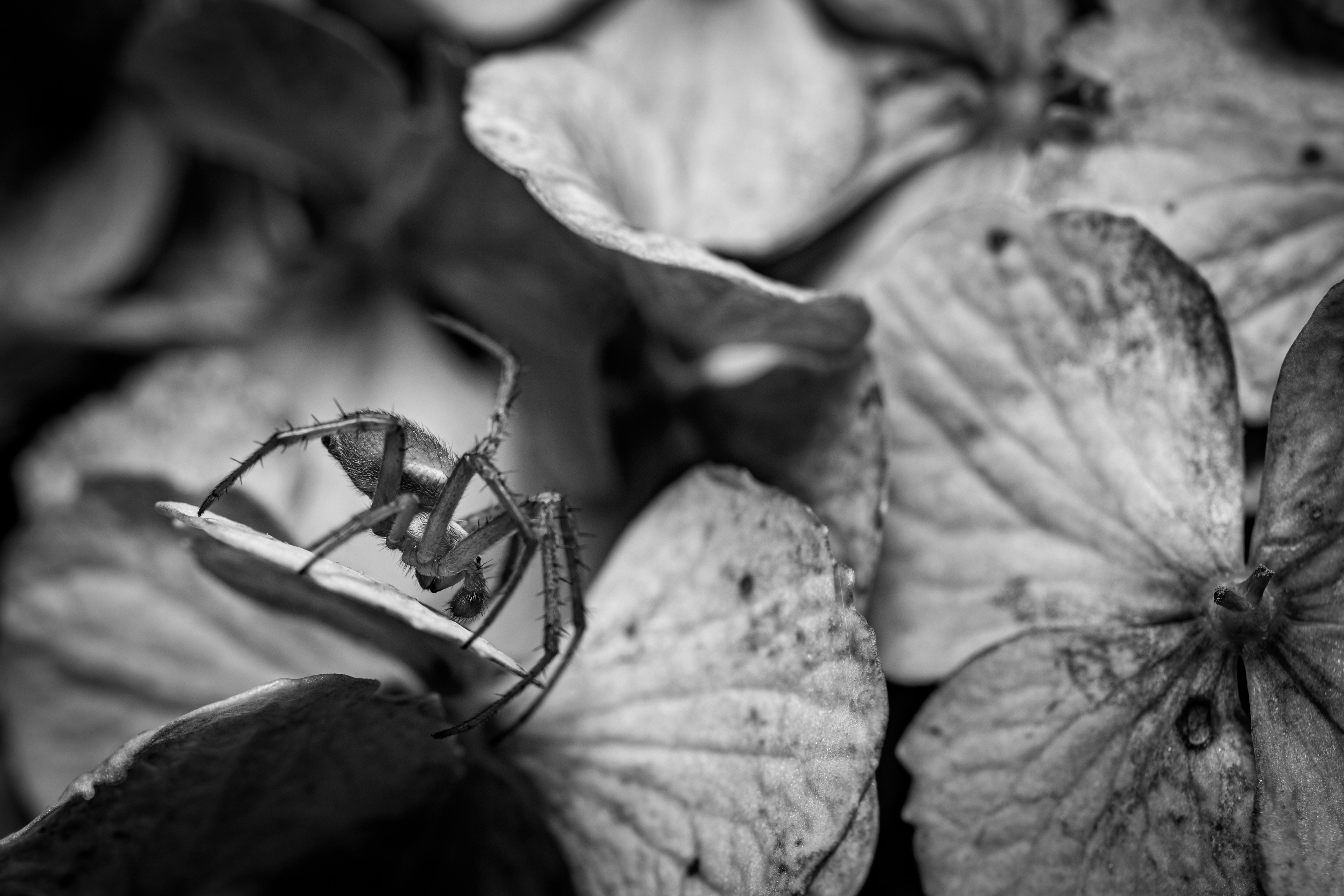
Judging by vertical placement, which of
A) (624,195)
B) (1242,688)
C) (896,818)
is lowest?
(896,818)

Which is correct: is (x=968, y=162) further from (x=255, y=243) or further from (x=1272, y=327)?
(x=255, y=243)

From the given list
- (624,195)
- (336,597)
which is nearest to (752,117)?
(624,195)

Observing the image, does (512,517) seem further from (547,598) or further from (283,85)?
(283,85)

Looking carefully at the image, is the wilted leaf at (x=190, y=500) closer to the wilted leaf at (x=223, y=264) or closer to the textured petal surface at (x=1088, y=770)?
the wilted leaf at (x=223, y=264)

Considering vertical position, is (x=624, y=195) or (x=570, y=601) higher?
(x=624, y=195)

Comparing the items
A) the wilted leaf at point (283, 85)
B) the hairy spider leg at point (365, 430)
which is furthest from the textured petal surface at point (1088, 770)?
the wilted leaf at point (283, 85)

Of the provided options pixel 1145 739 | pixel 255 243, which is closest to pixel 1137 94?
pixel 1145 739
